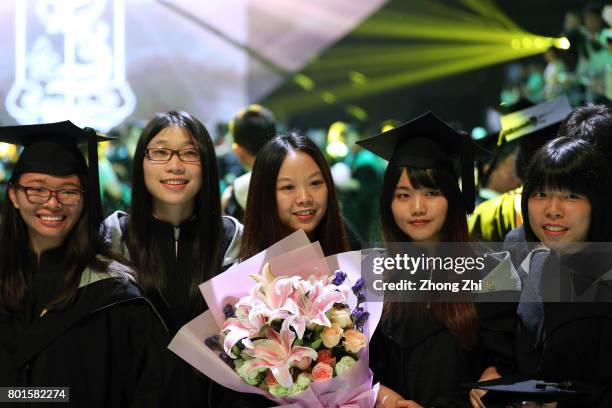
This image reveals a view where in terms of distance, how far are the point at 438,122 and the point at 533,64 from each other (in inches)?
276

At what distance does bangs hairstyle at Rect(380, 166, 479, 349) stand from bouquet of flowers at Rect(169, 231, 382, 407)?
0.83ft

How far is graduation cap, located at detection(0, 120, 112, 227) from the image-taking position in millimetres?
3293

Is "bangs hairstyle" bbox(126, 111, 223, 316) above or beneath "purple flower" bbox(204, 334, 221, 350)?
above

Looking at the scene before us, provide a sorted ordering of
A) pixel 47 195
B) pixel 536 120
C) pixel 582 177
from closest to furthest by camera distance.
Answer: pixel 582 177 < pixel 47 195 < pixel 536 120

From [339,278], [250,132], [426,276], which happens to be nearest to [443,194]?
[426,276]

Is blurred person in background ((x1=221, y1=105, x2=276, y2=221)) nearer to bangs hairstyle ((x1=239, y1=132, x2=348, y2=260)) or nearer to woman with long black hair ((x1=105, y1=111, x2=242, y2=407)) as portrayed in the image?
woman with long black hair ((x1=105, y1=111, x2=242, y2=407))

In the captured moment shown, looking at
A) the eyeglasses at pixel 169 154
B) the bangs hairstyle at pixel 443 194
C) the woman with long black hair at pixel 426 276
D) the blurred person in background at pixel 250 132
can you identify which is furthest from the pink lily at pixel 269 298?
the blurred person in background at pixel 250 132

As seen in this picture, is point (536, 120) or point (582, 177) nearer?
point (582, 177)

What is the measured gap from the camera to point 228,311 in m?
2.92

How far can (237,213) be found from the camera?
5160mm

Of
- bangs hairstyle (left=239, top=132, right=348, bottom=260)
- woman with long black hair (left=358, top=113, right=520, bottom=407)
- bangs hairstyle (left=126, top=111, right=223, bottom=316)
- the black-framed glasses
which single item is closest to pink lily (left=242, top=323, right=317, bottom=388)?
woman with long black hair (left=358, top=113, right=520, bottom=407)

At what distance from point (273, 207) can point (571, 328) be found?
1.21m

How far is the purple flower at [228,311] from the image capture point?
9.53 feet

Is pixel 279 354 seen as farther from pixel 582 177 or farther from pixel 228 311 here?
pixel 582 177
